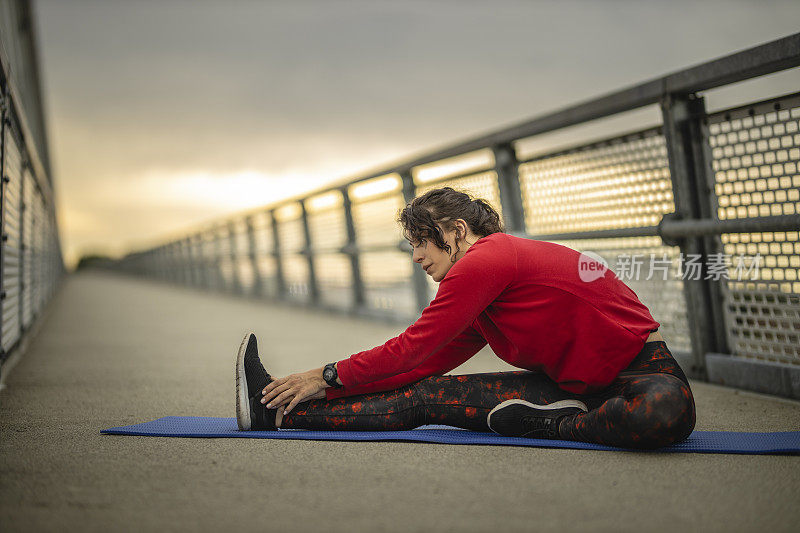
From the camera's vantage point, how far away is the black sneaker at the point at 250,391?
238 cm

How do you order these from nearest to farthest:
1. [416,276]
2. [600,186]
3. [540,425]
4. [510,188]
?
[540,425] → [600,186] → [510,188] → [416,276]

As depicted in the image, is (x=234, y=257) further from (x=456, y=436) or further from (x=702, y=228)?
(x=456, y=436)

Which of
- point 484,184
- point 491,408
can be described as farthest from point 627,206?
point 491,408

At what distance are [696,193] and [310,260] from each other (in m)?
6.41

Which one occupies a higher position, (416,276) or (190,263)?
(190,263)

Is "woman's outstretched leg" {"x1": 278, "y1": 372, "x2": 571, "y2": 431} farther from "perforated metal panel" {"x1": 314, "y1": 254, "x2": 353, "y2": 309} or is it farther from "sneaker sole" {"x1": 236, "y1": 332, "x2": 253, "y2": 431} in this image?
"perforated metal panel" {"x1": 314, "y1": 254, "x2": 353, "y2": 309}

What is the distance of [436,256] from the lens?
7.70 ft

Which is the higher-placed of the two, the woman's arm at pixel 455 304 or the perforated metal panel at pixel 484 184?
the perforated metal panel at pixel 484 184

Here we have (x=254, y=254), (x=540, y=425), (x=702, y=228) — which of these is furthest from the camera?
(x=254, y=254)

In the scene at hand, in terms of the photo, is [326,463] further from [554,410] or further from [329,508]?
[554,410]

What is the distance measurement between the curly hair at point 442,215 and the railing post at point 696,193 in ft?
4.34

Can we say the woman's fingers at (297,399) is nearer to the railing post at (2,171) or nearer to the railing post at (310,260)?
the railing post at (2,171)

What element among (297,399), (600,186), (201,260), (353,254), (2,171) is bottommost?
(297,399)

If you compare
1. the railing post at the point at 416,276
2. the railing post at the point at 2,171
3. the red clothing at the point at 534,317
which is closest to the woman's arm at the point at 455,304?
the red clothing at the point at 534,317
